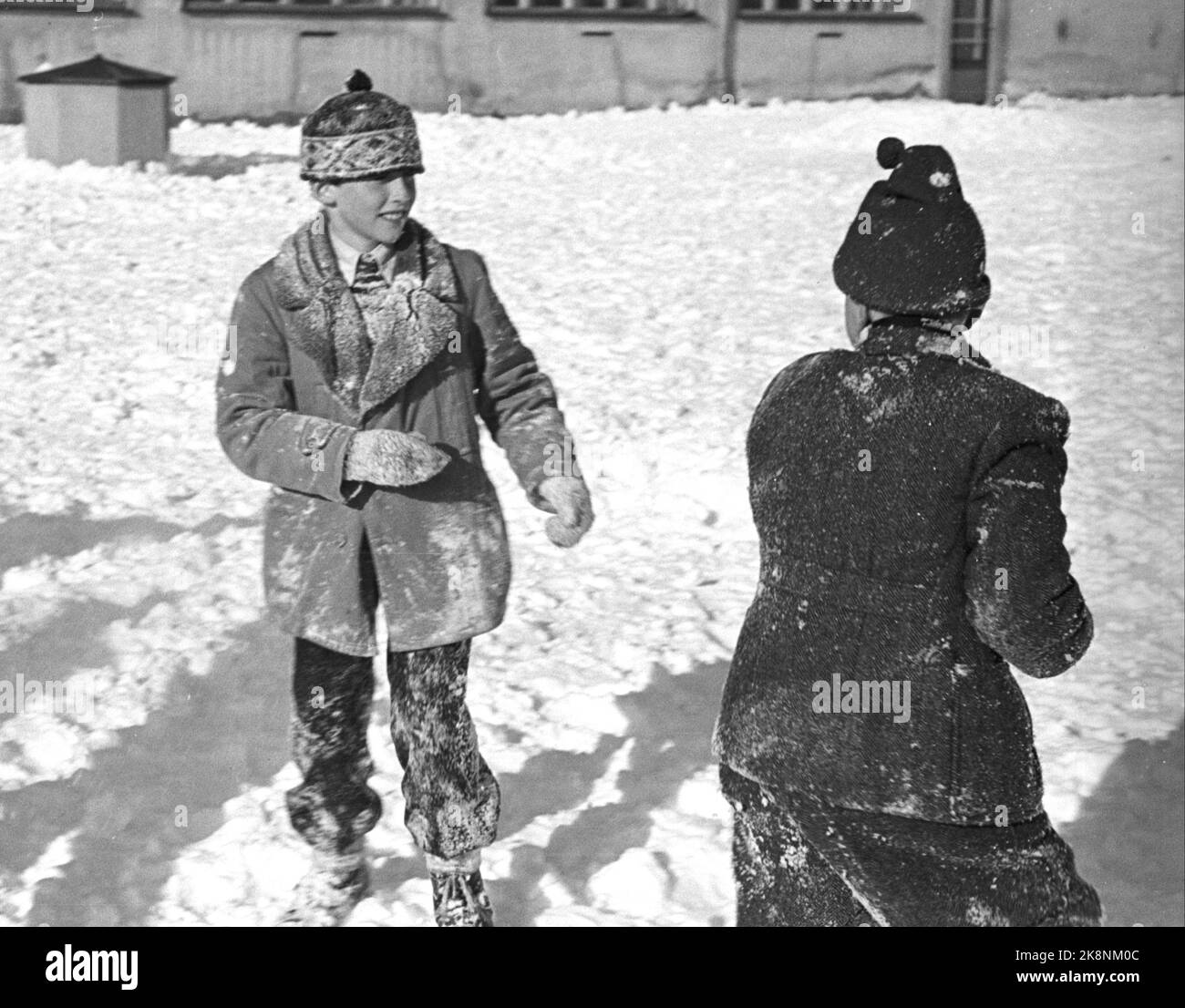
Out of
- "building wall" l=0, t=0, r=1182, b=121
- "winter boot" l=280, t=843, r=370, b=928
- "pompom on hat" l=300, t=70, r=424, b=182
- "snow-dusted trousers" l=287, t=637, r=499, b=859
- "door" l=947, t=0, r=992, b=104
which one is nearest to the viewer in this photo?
"pompom on hat" l=300, t=70, r=424, b=182

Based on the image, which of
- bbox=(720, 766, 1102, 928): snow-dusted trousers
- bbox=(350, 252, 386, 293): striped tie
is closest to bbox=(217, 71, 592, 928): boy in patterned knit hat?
bbox=(350, 252, 386, 293): striped tie

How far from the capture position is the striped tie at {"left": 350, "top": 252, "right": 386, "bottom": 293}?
10.6 feet

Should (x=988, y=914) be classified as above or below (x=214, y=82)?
below

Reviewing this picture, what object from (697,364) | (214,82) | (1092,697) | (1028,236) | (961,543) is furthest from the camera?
(214,82)

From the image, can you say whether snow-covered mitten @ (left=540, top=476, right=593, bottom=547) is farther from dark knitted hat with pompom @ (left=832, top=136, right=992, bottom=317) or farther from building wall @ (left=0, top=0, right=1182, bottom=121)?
building wall @ (left=0, top=0, right=1182, bottom=121)

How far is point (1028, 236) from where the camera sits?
11.1 meters

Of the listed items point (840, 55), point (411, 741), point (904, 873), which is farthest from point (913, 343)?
point (840, 55)

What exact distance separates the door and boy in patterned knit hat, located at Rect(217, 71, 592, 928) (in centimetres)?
1602

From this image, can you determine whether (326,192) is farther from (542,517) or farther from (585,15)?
(585,15)

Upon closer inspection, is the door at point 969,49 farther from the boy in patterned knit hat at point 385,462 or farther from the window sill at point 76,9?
the boy in patterned knit hat at point 385,462

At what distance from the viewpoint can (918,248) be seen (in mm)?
2496

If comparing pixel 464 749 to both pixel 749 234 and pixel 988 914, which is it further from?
pixel 749 234
